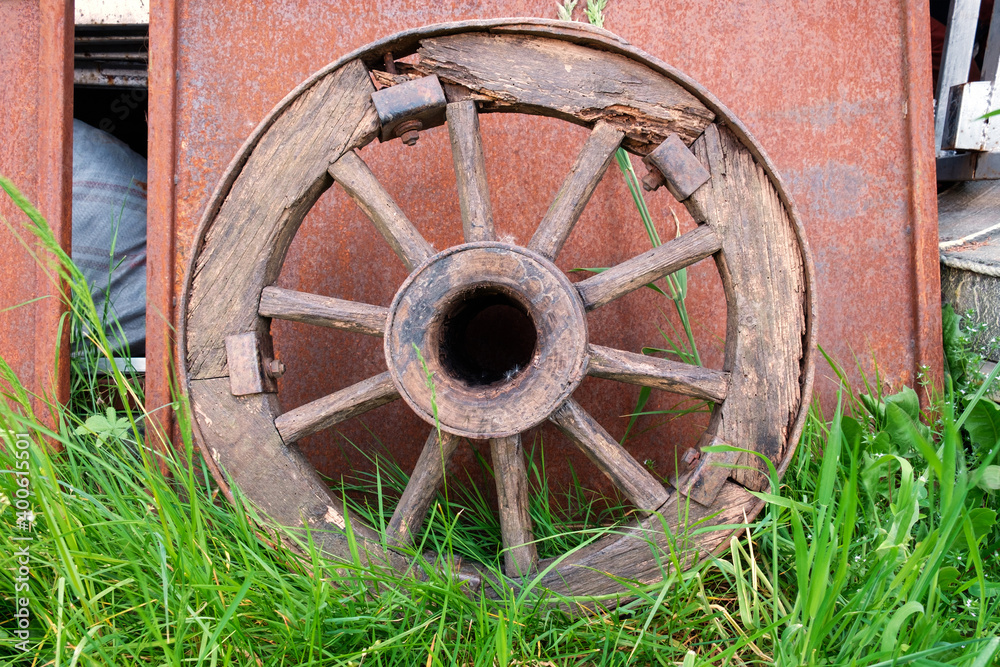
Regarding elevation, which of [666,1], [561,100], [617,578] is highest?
[666,1]

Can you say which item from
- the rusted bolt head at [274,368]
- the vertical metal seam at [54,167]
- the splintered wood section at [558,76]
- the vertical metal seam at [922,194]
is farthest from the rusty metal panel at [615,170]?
the splintered wood section at [558,76]

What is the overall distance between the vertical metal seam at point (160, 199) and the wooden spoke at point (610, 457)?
1212 mm

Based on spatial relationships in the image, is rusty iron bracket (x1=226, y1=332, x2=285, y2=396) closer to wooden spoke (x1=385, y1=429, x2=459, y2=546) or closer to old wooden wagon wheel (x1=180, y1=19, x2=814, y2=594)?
old wooden wagon wheel (x1=180, y1=19, x2=814, y2=594)

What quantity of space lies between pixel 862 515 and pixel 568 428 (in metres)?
0.77

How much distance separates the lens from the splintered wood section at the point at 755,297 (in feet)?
4.28

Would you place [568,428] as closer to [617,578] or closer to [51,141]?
[617,578]

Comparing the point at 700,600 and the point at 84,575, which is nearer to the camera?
the point at 84,575

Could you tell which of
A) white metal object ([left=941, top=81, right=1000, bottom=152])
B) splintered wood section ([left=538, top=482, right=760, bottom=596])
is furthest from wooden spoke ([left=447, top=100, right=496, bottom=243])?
white metal object ([left=941, top=81, right=1000, bottom=152])

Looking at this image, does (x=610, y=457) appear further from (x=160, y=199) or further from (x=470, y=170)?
(x=160, y=199)

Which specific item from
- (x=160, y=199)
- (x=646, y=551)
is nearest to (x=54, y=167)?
(x=160, y=199)

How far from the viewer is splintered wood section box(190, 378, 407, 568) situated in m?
1.34

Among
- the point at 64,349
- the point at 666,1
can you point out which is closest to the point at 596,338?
the point at 666,1

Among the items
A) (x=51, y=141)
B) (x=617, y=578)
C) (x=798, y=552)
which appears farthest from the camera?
(x=51, y=141)

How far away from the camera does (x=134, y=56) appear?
2604 millimetres
